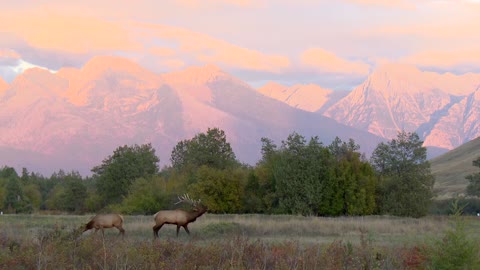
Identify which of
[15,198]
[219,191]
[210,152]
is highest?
[210,152]

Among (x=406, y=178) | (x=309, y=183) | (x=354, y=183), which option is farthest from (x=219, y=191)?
(x=406, y=178)

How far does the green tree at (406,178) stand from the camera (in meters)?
52.8

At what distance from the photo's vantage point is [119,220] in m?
25.2

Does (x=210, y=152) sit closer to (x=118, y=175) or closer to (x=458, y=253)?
(x=118, y=175)

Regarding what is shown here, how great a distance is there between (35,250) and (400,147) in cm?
4837

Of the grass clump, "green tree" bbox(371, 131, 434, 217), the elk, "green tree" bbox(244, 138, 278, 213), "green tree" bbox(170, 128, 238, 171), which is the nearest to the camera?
the grass clump

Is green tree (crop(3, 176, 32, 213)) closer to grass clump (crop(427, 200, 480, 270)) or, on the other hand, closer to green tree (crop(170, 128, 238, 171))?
green tree (crop(170, 128, 238, 171))

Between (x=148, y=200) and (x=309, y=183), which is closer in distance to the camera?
(x=309, y=183)

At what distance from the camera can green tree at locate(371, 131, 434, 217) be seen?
173 ft

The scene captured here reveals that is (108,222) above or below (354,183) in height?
below

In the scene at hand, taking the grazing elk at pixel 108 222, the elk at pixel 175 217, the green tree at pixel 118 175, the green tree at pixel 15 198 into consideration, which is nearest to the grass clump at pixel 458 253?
the elk at pixel 175 217

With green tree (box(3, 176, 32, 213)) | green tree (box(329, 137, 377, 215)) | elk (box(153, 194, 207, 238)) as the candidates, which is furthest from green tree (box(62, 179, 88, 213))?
elk (box(153, 194, 207, 238))

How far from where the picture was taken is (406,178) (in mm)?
54188

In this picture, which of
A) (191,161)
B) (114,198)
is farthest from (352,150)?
(114,198)
